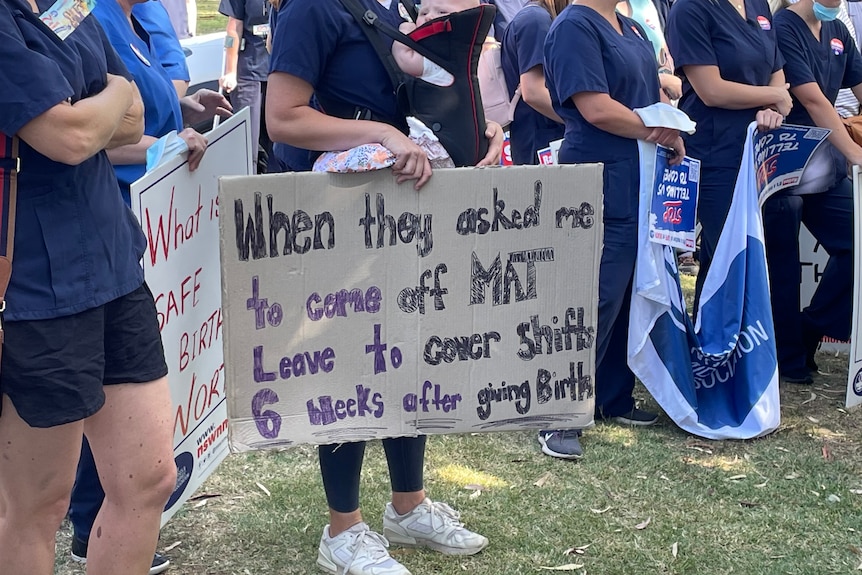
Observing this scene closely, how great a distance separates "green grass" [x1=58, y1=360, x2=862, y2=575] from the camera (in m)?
3.14

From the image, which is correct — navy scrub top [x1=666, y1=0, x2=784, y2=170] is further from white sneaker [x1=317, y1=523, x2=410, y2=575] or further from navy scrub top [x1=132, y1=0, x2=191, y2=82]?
white sneaker [x1=317, y1=523, x2=410, y2=575]

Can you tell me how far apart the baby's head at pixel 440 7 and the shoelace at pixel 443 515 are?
1.44 metres

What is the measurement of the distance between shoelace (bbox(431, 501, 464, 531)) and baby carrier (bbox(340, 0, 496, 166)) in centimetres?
108

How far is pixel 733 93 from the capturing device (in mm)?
4312

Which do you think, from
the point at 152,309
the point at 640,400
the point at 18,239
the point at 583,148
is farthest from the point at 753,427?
the point at 18,239

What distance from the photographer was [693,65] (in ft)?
14.3

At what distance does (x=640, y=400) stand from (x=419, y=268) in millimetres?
2222

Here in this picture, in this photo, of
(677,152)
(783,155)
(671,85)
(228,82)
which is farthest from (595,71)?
(228,82)

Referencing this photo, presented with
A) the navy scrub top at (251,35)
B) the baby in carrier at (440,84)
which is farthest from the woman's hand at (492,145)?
the navy scrub top at (251,35)

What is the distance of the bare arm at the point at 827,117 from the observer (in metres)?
4.52

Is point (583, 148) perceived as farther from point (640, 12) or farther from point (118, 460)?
point (118, 460)

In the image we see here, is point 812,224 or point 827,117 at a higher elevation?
point 827,117

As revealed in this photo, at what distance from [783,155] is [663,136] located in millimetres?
912

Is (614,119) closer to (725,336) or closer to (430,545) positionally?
(725,336)
